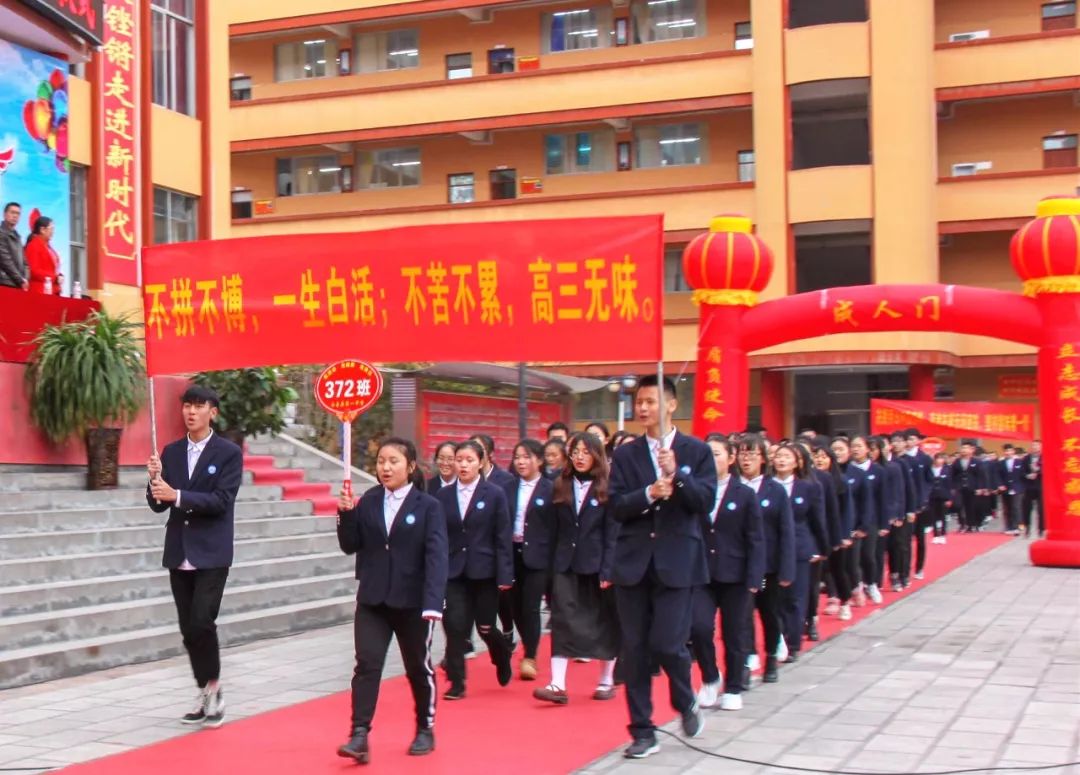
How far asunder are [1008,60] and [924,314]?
599 inches

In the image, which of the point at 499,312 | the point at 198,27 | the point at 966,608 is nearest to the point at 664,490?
the point at 499,312

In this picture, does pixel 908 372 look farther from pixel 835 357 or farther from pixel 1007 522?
pixel 1007 522

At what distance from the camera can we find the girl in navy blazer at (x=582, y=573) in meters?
9.08

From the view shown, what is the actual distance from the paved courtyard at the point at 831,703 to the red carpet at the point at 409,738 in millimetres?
265

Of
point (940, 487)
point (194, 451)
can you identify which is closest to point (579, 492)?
point (194, 451)

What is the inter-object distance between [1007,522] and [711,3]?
1413cm

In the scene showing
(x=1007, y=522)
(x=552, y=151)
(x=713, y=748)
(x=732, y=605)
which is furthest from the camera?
Answer: (x=552, y=151)

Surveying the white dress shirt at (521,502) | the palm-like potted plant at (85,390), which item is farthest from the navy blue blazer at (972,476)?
the white dress shirt at (521,502)

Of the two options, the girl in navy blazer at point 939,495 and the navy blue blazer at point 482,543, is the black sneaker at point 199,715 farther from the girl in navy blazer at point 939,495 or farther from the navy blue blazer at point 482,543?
the girl in navy blazer at point 939,495

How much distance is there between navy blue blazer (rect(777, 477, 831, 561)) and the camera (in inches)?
428

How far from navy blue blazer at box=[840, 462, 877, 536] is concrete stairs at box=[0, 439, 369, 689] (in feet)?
16.6

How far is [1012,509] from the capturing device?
1108 inches

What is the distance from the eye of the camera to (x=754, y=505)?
356 inches

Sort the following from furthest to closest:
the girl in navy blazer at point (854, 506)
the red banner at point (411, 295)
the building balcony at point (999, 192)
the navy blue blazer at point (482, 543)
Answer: the building balcony at point (999, 192), the girl in navy blazer at point (854, 506), the navy blue blazer at point (482, 543), the red banner at point (411, 295)
